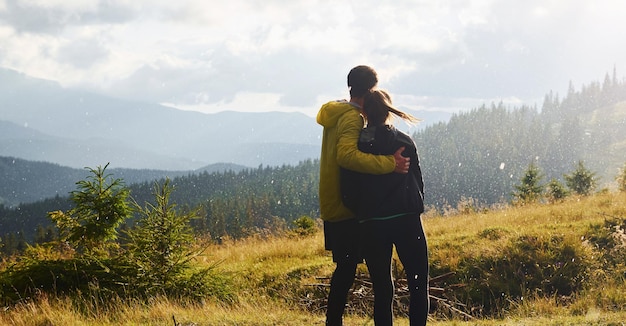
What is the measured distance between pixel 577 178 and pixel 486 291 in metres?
24.7

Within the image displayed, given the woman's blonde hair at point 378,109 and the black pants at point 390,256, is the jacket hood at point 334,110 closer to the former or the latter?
the woman's blonde hair at point 378,109

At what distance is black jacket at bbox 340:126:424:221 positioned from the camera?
3895mm

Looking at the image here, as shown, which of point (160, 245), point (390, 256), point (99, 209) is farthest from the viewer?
point (99, 209)

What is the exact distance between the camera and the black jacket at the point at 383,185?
389 centimetres

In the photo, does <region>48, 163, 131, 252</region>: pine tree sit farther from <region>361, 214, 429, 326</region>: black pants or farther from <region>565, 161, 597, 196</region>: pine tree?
<region>565, 161, 597, 196</region>: pine tree

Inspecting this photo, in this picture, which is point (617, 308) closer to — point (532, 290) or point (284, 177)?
Answer: point (532, 290)

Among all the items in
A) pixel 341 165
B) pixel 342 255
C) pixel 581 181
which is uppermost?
pixel 341 165

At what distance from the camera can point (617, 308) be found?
6129 millimetres

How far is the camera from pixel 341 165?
4000mm

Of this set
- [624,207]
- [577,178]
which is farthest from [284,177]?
[624,207]

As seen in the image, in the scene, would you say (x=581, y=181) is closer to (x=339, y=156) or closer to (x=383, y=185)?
(x=383, y=185)

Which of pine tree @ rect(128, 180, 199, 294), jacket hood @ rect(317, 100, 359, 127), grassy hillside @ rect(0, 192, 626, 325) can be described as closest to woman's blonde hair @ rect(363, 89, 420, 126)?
jacket hood @ rect(317, 100, 359, 127)

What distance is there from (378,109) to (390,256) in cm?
124

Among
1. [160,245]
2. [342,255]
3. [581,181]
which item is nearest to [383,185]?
[342,255]
